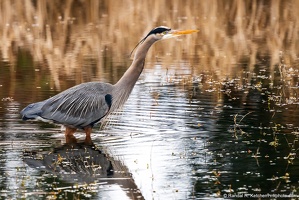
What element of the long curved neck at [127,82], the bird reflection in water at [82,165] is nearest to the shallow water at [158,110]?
the bird reflection in water at [82,165]

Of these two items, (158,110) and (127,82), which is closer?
(127,82)

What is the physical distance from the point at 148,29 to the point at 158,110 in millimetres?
7476

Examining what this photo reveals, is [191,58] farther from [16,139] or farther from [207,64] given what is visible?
[16,139]

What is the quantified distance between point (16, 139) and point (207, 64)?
6.80 m

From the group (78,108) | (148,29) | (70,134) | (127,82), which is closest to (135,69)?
(127,82)

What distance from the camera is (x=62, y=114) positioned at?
394 inches

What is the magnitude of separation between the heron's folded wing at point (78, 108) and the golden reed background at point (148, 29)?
14.0ft

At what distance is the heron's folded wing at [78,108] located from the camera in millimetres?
9984

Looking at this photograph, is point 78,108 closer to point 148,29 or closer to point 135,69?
point 135,69

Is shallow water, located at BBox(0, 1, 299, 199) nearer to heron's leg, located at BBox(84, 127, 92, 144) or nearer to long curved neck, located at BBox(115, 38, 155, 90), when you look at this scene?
heron's leg, located at BBox(84, 127, 92, 144)

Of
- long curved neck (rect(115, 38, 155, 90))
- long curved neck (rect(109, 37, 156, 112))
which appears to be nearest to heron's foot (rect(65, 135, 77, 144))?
long curved neck (rect(109, 37, 156, 112))

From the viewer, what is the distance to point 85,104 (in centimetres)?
1008

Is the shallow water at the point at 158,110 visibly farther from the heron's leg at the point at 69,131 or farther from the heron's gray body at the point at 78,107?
the heron's gray body at the point at 78,107

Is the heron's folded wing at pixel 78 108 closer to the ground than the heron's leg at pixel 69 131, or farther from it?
farther from it
